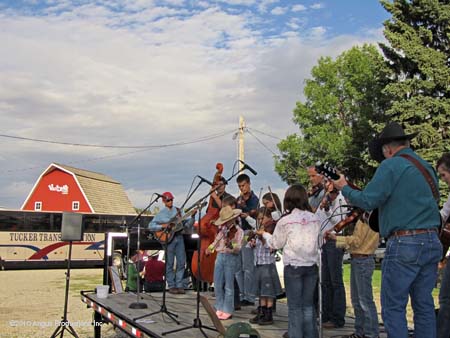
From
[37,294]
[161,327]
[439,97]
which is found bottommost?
[37,294]

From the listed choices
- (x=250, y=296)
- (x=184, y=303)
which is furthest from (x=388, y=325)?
(x=184, y=303)

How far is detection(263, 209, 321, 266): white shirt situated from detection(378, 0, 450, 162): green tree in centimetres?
1687

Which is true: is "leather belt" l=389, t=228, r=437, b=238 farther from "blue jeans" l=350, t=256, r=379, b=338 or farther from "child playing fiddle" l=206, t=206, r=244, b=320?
"child playing fiddle" l=206, t=206, r=244, b=320

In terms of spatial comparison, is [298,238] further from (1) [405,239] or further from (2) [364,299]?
(1) [405,239]

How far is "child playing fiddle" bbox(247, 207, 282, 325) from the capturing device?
5.88m

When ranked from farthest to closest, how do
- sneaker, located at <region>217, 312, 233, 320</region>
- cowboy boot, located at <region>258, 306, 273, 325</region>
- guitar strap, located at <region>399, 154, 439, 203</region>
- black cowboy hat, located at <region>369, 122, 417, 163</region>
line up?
1. sneaker, located at <region>217, 312, 233, 320</region>
2. cowboy boot, located at <region>258, 306, 273, 325</region>
3. black cowboy hat, located at <region>369, 122, 417, 163</region>
4. guitar strap, located at <region>399, 154, 439, 203</region>

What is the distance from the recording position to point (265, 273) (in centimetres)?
608

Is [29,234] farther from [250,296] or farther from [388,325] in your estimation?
[388,325]

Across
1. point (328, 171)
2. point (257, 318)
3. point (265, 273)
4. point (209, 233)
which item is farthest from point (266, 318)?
point (328, 171)

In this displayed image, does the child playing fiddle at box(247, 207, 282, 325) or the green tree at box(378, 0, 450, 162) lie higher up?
the green tree at box(378, 0, 450, 162)

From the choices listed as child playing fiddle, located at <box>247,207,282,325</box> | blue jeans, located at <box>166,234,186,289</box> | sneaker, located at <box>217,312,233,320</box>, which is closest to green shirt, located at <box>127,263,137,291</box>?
blue jeans, located at <box>166,234,186,289</box>

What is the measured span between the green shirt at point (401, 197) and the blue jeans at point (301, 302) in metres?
1.17

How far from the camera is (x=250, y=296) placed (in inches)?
289

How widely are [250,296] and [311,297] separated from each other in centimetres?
262
